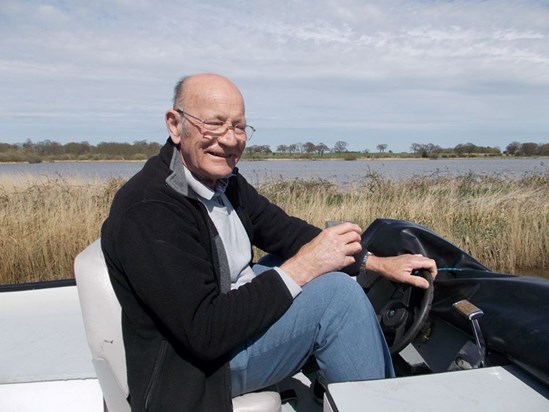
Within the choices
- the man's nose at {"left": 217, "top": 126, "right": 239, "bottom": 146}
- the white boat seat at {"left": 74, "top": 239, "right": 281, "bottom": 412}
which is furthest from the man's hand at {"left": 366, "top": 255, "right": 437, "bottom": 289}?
the man's nose at {"left": 217, "top": 126, "right": 239, "bottom": 146}

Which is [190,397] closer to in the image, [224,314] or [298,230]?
[224,314]

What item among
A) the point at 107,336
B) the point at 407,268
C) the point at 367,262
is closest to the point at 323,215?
the point at 367,262

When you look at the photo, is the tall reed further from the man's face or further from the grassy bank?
the man's face

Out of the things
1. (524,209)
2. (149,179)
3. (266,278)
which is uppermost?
(149,179)

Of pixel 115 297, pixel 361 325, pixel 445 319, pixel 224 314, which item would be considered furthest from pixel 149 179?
pixel 445 319

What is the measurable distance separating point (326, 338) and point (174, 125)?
32.3 inches

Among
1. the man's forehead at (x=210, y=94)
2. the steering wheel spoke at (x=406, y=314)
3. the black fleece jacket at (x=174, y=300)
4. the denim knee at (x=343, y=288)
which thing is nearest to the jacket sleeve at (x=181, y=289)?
the black fleece jacket at (x=174, y=300)

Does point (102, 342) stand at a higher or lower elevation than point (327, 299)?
lower

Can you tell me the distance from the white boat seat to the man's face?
0.42 meters

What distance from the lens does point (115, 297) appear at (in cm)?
146

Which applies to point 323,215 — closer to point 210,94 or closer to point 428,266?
point 428,266

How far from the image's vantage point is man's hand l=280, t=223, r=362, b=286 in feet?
5.04

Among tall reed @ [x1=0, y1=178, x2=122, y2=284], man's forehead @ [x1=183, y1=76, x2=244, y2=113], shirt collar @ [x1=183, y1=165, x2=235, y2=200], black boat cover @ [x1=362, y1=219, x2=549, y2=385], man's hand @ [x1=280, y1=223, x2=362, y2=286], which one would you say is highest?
man's forehead @ [x1=183, y1=76, x2=244, y2=113]

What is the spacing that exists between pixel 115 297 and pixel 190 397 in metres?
0.35
